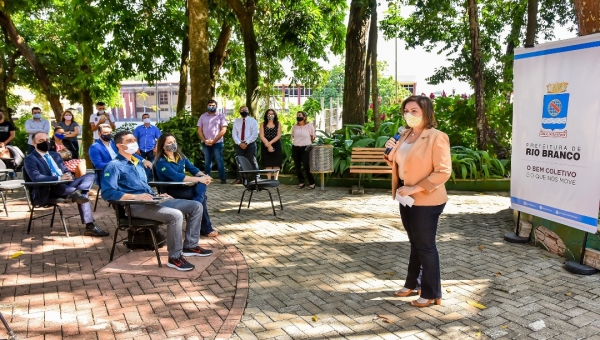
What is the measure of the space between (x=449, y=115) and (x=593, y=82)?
751 cm

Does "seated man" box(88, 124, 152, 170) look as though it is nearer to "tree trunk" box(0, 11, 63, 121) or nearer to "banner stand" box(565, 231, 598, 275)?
"banner stand" box(565, 231, 598, 275)

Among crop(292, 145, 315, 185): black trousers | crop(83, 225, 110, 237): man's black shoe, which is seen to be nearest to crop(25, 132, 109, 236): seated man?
crop(83, 225, 110, 237): man's black shoe

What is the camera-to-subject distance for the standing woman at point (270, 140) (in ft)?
35.3

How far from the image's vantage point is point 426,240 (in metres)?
4.32

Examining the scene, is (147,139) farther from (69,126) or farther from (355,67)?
(355,67)

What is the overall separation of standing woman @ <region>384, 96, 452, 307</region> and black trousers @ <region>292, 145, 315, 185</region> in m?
6.31

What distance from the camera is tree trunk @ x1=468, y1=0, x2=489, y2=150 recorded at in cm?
1073

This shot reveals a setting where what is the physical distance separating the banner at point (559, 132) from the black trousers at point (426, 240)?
204 centimetres

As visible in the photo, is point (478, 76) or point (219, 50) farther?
point (219, 50)

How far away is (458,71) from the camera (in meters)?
16.3

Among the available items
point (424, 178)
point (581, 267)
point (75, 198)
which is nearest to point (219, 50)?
point (75, 198)

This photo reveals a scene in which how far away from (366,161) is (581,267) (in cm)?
531

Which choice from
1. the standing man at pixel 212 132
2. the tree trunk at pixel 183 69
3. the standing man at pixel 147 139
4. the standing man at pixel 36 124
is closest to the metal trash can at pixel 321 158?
Answer: the standing man at pixel 212 132

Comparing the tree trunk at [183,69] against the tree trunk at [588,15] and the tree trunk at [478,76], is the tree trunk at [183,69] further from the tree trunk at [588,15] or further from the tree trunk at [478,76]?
the tree trunk at [588,15]
